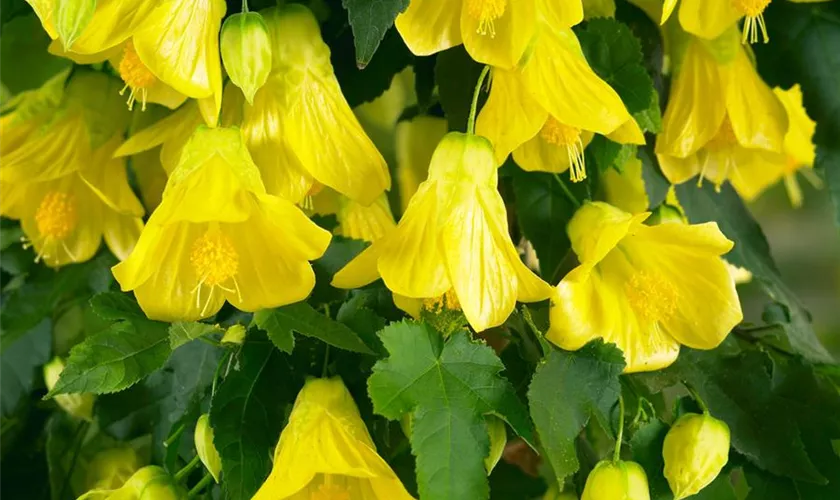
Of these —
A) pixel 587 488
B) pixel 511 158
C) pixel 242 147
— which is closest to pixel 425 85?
pixel 511 158

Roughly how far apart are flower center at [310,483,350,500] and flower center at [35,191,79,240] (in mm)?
281

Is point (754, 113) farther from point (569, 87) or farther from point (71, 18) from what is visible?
point (71, 18)

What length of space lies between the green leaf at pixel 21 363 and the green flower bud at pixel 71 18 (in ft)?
1.04

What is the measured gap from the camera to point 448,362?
0.54 meters

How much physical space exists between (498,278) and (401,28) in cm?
15

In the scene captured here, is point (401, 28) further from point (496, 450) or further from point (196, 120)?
point (496, 450)

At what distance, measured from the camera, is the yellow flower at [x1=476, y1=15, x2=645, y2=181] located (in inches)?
21.4

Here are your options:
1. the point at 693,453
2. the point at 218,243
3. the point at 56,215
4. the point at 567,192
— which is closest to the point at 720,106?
the point at 567,192

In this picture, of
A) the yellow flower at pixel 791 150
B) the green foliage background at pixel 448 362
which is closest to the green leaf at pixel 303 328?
the green foliage background at pixel 448 362

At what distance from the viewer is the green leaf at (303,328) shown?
53 cm

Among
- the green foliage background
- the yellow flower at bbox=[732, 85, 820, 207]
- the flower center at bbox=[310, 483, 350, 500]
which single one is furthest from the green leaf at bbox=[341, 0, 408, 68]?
the yellow flower at bbox=[732, 85, 820, 207]

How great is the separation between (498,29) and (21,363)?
440 millimetres

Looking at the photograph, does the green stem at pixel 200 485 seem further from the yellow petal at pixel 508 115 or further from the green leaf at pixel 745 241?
the green leaf at pixel 745 241

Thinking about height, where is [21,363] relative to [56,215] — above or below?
below
